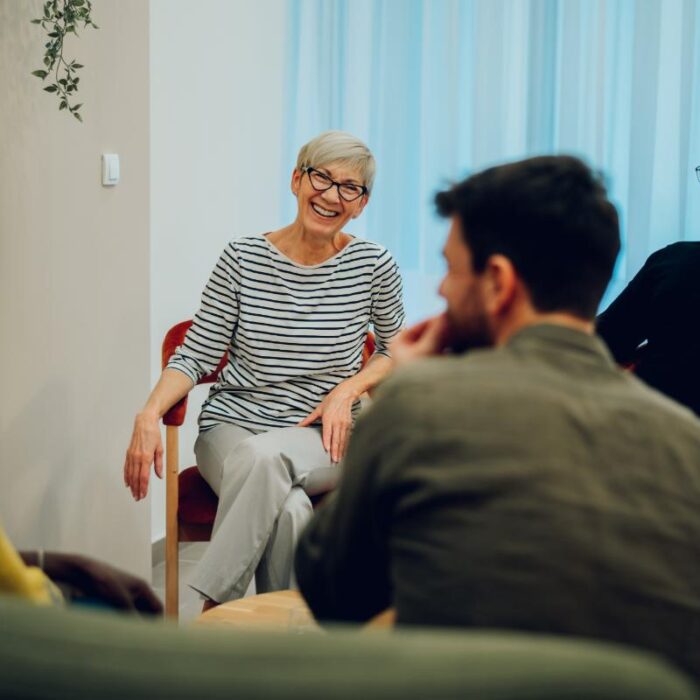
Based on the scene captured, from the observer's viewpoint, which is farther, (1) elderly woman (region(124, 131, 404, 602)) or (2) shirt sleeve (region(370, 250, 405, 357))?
(2) shirt sleeve (region(370, 250, 405, 357))

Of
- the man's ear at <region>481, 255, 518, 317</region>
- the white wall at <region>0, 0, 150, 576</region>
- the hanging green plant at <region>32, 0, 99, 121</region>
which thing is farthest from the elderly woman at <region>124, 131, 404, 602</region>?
the man's ear at <region>481, 255, 518, 317</region>

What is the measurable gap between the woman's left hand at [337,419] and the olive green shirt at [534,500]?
148 centimetres

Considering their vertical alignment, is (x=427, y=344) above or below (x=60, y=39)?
below

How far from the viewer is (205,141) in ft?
12.4

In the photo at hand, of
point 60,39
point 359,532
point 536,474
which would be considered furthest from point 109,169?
point 536,474

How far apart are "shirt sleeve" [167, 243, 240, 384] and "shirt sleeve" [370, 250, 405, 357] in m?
0.36

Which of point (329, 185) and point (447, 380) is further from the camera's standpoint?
point (329, 185)

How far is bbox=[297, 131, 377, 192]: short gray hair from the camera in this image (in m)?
2.68

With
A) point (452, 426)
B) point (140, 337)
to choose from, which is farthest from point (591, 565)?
point (140, 337)

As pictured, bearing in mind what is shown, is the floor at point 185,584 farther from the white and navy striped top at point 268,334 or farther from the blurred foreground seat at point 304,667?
the blurred foreground seat at point 304,667

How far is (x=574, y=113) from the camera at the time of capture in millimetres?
3787

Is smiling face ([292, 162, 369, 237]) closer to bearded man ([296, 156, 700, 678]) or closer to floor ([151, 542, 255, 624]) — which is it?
floor ([151, 542, 255, 624])

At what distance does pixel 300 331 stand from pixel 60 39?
86 centimetres

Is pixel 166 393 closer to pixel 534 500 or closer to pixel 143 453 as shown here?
pixel 143 453
